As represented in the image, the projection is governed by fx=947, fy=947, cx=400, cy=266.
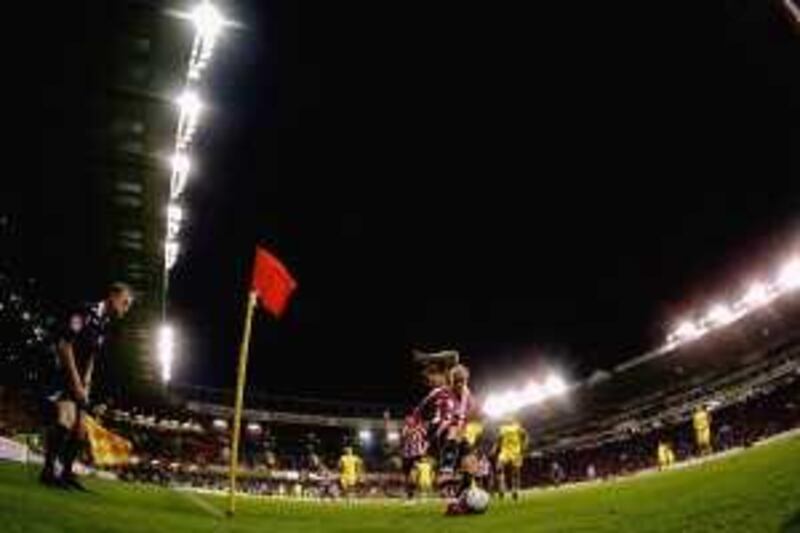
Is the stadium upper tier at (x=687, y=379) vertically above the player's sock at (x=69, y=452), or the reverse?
the stadium upper tier at (x=687, y=379)

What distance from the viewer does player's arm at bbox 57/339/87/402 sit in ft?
28.2

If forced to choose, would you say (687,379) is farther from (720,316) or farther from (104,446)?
(104,446)

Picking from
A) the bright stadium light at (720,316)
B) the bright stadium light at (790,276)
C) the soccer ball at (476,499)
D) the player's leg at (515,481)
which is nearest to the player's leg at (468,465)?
the soccer ball at (476,499)

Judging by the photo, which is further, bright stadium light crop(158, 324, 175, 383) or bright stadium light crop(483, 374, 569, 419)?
bright stadium light crop(483, 374, 569, 419)

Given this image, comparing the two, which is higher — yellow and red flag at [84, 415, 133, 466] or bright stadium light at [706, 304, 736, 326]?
bright stadium light at [706, 304, 736, 326]

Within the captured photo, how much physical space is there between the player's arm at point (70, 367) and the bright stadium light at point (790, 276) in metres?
41.4

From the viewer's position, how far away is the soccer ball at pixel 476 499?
33.8ft

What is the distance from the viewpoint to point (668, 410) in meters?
51.5

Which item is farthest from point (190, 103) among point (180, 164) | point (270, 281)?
point (270, 281)

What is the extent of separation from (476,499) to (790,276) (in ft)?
127

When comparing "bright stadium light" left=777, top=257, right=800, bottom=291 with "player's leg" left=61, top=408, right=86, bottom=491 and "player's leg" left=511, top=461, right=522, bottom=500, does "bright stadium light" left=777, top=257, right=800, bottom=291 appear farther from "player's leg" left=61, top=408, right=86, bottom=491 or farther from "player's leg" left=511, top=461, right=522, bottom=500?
"player's leg" left=61, top=408, right=86, bottom=491

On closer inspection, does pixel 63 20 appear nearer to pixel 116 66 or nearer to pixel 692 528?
pixel 116 66

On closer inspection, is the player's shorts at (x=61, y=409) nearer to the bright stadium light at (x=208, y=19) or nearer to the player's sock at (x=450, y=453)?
the player's sock at (x=450, y=453)

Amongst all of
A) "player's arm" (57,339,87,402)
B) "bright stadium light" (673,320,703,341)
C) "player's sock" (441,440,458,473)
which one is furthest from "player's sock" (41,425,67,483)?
"bright stadium light" (673,320,703,341)
